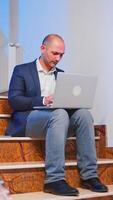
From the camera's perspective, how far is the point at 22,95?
1920mm

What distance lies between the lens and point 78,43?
2555 millimetres

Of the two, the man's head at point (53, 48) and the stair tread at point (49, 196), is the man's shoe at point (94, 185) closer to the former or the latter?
the stair tread at point (49, 196)

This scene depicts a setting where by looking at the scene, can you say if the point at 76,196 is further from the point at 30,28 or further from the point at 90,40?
the point at 30,28

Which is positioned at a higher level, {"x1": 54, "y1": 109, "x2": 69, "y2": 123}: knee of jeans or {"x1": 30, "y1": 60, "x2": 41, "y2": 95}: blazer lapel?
{"x1": 30, "y1": 60, "x2": 41, "y2": 95}: blazer lapel

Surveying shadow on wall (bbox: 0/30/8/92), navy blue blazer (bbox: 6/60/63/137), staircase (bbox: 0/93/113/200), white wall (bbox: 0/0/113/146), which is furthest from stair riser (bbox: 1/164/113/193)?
shadow on wall (bbox: 0/30/8/92)

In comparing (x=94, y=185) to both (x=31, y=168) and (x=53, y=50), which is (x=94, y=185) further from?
(x=53, y=50)

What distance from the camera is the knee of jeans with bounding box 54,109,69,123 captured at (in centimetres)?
169

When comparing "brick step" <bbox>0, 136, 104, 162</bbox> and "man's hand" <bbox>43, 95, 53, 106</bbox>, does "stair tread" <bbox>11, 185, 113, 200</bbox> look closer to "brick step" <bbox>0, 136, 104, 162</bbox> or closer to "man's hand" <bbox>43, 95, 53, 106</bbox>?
"brick step" <bbox>0, 136, 104, 162</bbox>

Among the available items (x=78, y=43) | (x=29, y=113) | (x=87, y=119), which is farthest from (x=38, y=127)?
(x=78, y=43)

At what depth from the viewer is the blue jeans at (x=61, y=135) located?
1.64 meters

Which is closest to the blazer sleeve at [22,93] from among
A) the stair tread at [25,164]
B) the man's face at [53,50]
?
the man's face at [53,50]

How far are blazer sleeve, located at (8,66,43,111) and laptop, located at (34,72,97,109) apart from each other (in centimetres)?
8

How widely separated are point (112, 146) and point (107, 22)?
0.80m

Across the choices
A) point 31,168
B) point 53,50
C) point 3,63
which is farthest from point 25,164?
point 3,63
